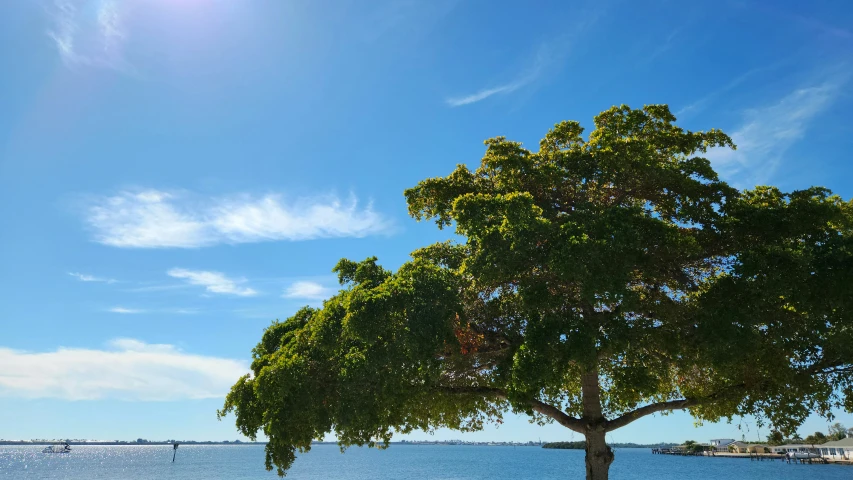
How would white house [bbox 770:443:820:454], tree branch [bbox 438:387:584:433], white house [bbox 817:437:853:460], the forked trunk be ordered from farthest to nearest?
white house [bbox 770:443:820:454] < white house [bbox 817:437:853:460] < tree branch [bbox 438:387:584:433] < the forked trunk

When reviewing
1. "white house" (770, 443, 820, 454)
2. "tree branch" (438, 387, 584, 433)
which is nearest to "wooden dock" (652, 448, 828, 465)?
"white house" (770, 443, 820, 454)

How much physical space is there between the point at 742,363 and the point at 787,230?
160 inches

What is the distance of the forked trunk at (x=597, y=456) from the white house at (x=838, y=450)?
109 metres

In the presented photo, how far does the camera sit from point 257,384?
1697cm

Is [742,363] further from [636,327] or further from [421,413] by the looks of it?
[421,413]

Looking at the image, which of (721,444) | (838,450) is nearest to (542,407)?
(838,450)

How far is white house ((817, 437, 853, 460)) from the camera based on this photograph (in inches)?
3893

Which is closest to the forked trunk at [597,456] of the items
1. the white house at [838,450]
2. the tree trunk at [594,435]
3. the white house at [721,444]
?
the tree trunk at [594,435]

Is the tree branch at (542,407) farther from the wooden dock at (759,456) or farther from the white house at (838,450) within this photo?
the wooden dock at (759,456)

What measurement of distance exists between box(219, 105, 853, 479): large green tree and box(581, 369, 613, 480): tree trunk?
0.06 metres

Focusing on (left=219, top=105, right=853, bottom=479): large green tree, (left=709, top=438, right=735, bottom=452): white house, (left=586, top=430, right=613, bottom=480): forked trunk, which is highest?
(left=219, top=105, right=853, bottom=479): large green tree

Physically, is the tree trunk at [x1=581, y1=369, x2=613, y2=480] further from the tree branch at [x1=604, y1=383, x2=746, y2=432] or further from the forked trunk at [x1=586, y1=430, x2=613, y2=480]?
the tree branch at [x1=604, y1=383, x2=746, y2=432]

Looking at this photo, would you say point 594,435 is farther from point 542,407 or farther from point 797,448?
point 797,448

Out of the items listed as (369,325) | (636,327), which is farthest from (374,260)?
(636,327)
